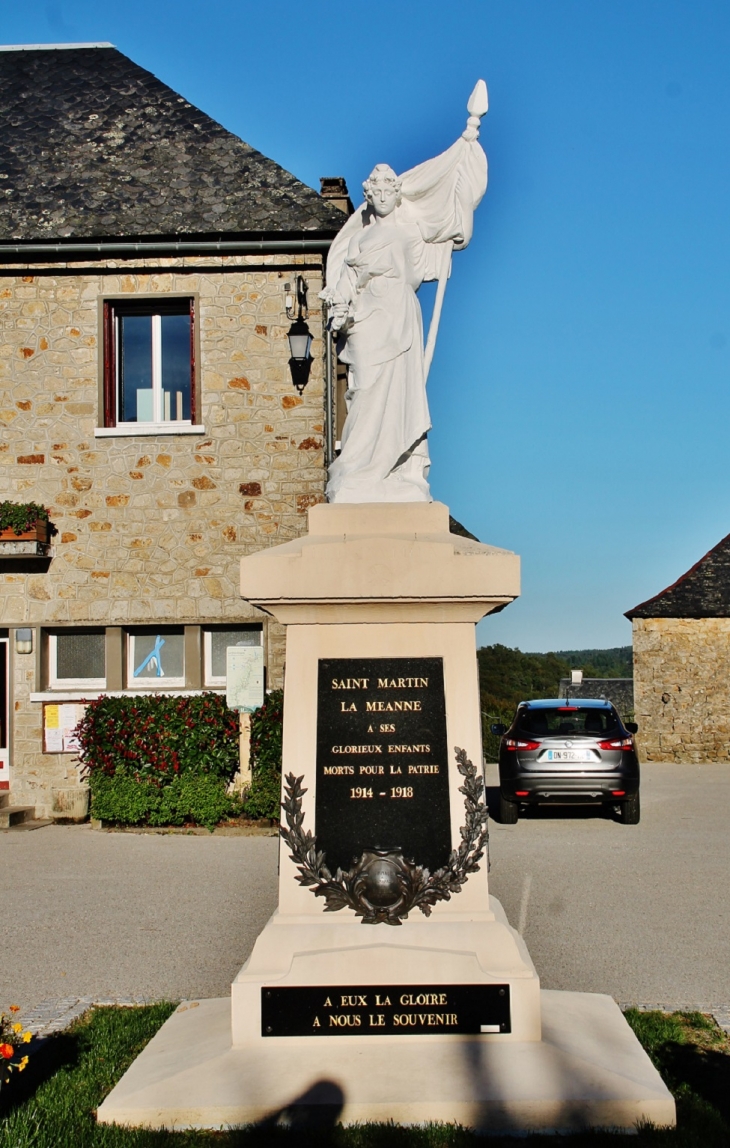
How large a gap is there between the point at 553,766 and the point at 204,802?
3891mm

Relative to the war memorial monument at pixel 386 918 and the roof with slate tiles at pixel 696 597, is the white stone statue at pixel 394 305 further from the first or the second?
the roof with slate tiles at pixel 696 597

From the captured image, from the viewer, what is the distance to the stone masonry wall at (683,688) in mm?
21297

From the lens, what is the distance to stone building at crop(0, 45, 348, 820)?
44.8ft

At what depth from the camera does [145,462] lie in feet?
45.3

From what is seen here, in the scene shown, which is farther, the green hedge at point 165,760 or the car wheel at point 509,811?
the car wheel at point 509,811

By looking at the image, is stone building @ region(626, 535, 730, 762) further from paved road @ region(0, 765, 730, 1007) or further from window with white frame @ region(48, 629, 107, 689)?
window with white frame @ region(48, 629, 107, 689)

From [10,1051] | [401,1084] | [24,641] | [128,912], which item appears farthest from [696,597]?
[10,1051]

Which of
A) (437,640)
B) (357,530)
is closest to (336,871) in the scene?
(437,640)

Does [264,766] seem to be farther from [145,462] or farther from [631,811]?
[631,811]

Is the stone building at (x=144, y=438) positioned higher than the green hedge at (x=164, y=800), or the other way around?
the stone building at (x=144, y=438)

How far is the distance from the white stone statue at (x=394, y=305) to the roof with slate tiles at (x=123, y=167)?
810 centimetres

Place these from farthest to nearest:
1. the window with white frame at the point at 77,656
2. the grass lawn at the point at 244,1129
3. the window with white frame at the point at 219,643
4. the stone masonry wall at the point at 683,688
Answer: the stone masonry wall at the point at 683,688
the window with white frame at the point at 77,656
the window with white frame at the point at 219,643
the grass lawn at the point at 244,1129

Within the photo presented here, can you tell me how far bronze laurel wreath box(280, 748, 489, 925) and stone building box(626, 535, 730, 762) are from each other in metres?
17.4

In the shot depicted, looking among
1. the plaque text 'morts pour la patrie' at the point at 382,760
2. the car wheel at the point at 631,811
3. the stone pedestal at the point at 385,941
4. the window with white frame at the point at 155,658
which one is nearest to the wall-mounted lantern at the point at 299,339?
the window with white frame at the point at 155,658
